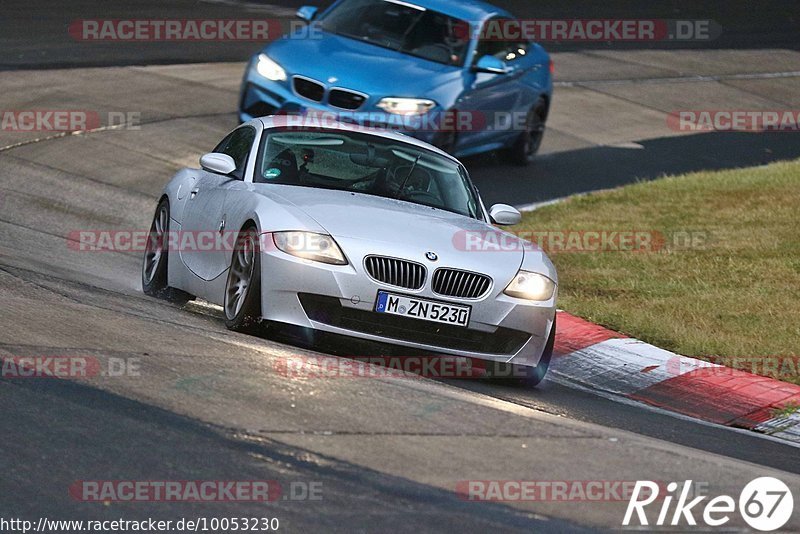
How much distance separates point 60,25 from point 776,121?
1078 centimetres

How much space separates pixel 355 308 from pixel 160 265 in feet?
8.75

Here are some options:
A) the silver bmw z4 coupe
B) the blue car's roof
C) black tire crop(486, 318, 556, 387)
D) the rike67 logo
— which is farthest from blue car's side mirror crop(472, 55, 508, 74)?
Answer: the rike67 logo

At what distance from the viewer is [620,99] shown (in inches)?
885

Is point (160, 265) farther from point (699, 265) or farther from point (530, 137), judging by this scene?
point (530, 137)

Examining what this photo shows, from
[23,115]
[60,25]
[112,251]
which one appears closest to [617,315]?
[112,251]

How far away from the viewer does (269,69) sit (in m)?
15.6

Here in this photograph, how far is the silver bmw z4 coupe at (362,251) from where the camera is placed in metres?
8.45

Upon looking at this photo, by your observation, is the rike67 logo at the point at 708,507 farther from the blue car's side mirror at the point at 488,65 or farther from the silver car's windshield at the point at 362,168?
the blue car's side mirror at the point at 488,65

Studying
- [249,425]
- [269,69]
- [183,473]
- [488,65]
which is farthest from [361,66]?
[183,473]

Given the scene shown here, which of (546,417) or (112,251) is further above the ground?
(546,417)

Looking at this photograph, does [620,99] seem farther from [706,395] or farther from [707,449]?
[707,449]

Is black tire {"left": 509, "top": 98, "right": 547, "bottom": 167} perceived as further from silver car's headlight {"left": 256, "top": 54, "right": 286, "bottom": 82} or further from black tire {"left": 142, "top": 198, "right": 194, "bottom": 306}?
black tire {"left": 142, "top": 198, "right": 194, "bottom": 306}

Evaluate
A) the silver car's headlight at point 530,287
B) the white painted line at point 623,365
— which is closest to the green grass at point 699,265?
the white painted line at point 623,365

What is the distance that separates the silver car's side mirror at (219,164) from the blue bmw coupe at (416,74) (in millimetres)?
5261
